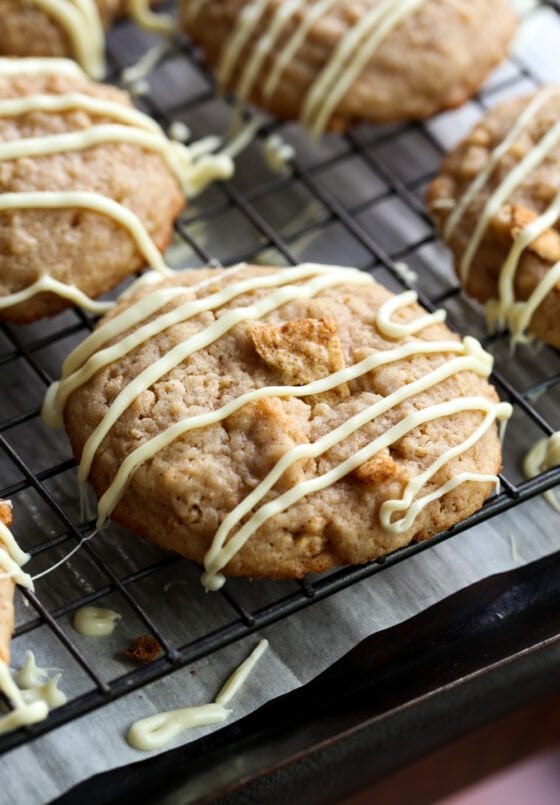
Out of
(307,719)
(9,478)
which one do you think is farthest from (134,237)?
(307,719)

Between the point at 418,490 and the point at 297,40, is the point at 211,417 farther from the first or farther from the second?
the point at 297,40

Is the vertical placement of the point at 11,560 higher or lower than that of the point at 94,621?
higher

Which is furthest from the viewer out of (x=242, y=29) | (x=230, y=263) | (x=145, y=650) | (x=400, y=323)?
(x=242, y=29)

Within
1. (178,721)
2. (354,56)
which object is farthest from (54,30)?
(178,721)

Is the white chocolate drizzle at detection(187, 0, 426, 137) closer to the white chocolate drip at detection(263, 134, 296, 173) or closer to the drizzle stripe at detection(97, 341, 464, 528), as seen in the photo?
the white chocolate drip at detection(263, 134, 296, 173)

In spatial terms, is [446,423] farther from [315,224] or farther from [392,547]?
[315,224]

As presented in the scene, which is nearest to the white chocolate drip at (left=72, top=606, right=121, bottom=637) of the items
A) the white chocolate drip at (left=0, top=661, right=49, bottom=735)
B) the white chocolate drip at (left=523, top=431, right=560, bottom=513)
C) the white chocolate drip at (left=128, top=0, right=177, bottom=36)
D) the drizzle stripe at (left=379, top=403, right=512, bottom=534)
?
the white chocolate drip at (left=0, top=661, right=49, bottom=735)
